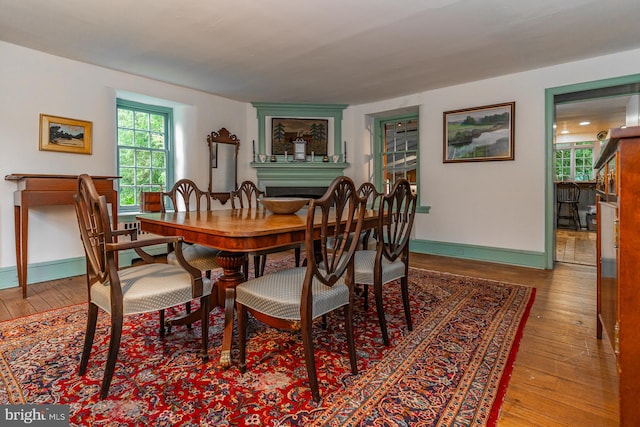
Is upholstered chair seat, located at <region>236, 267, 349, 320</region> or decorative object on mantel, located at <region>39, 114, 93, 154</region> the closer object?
upholstered chair seat, located at <region>236, 267, 349, 320</region>

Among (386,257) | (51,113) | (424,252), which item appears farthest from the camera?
(424,252)

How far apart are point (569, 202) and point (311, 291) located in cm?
816

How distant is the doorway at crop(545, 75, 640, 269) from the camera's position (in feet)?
12.0

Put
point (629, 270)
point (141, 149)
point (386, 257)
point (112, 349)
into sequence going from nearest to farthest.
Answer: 1. point (629, 270)
2. point (112, 349)
3. point (386, 257)
4. point (141, 149)

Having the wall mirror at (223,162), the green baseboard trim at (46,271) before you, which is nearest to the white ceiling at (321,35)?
the wall mirror at (223,162)

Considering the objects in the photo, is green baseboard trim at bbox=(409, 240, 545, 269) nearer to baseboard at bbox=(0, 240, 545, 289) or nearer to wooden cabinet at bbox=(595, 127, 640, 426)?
baseboard at bbox=(0, 240, 545, 289)

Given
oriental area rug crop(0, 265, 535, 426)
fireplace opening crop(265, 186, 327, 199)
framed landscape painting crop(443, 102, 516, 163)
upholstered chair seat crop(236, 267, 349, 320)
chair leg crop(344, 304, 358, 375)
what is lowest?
oriental area rug crop(0, 265, 535, 426)

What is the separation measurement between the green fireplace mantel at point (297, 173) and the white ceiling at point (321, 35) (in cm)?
147

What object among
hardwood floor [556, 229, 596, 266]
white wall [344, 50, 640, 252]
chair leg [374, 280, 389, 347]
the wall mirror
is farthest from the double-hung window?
chair leg [374, 280, 389, 347]

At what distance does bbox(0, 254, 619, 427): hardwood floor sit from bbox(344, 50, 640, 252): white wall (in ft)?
2.78

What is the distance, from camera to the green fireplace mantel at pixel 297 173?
17.3ft

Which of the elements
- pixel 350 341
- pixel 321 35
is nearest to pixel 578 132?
pixel 321 35

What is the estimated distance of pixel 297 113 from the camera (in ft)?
17.5

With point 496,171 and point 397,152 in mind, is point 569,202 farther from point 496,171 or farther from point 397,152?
point 397,152
